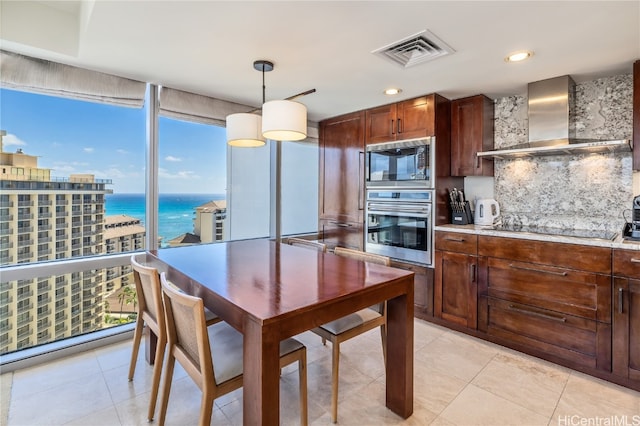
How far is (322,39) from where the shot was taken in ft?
6.36

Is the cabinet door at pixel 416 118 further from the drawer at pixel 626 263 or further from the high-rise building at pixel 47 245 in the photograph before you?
the high-rise building at pixel 47 245

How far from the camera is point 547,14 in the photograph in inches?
65.1

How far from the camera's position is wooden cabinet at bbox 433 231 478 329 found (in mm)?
2717

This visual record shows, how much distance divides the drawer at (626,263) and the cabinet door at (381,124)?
199 cm

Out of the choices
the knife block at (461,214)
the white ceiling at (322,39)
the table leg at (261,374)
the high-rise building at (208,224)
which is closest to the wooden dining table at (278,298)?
the table leg at (261,374)

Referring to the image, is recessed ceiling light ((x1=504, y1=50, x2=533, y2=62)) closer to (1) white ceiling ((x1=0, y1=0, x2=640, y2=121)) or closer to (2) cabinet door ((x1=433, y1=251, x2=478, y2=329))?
(1) white ceiling ((x1=0, y1=0, x2=640, y2=121))

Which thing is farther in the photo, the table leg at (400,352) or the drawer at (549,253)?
the drawer at (549,253)

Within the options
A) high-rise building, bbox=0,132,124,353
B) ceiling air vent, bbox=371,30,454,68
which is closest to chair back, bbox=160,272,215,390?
high-rise building, bbox=0,132,124,353

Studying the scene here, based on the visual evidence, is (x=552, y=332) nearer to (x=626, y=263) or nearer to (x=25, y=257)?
(x=626, y=263)

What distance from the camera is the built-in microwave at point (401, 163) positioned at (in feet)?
9.87

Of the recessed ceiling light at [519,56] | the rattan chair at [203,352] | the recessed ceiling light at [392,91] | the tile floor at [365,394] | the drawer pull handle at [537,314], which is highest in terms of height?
the recessed ceiling light at [392,91]

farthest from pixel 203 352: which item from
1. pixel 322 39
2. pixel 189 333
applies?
→ pixel 322 39

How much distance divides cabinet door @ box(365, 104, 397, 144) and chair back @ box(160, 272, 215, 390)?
8.58 feet

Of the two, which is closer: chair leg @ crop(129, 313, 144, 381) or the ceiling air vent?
the ceiling air vent
